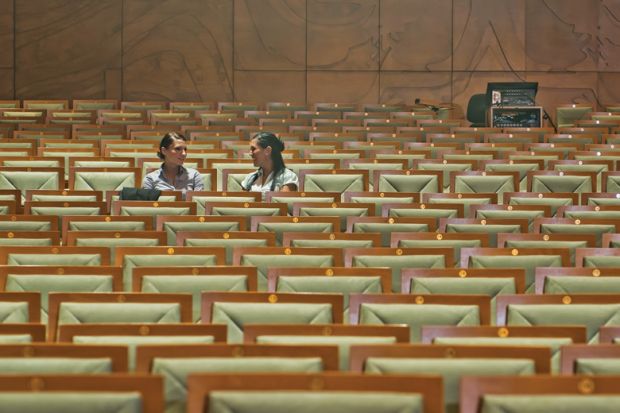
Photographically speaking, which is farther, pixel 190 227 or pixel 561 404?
Answer: pixel 190 227

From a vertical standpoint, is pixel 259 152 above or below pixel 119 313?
above

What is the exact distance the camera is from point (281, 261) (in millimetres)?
2803

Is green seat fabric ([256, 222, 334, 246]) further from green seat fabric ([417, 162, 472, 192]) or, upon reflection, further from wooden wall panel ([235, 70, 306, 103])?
wooden wall panel ([235, 70, 306, 103])

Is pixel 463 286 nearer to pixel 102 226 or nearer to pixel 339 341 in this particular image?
pixel 339 341

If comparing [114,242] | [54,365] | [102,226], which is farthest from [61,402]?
[102,226]

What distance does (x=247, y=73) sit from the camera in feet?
27.6

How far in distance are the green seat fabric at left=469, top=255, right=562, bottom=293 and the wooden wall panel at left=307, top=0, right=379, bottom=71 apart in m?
5.75

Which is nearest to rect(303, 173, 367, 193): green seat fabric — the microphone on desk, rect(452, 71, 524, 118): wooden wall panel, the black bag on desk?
the black bag on desk

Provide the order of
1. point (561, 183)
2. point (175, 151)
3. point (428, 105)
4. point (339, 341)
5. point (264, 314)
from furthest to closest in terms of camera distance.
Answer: point (428, 105) → point (561, 183) → point (175, 151) → point (264, 314) → point (339, 341)

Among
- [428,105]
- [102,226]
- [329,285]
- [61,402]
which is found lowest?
[61,402]

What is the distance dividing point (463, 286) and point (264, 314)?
0.60 m

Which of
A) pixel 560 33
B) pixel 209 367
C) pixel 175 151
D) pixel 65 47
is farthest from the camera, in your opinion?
pixel 560 33

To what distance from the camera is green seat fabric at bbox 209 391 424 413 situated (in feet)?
4.93

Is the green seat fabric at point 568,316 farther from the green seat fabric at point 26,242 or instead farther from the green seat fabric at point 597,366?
the green seat fabric at point 26,242
